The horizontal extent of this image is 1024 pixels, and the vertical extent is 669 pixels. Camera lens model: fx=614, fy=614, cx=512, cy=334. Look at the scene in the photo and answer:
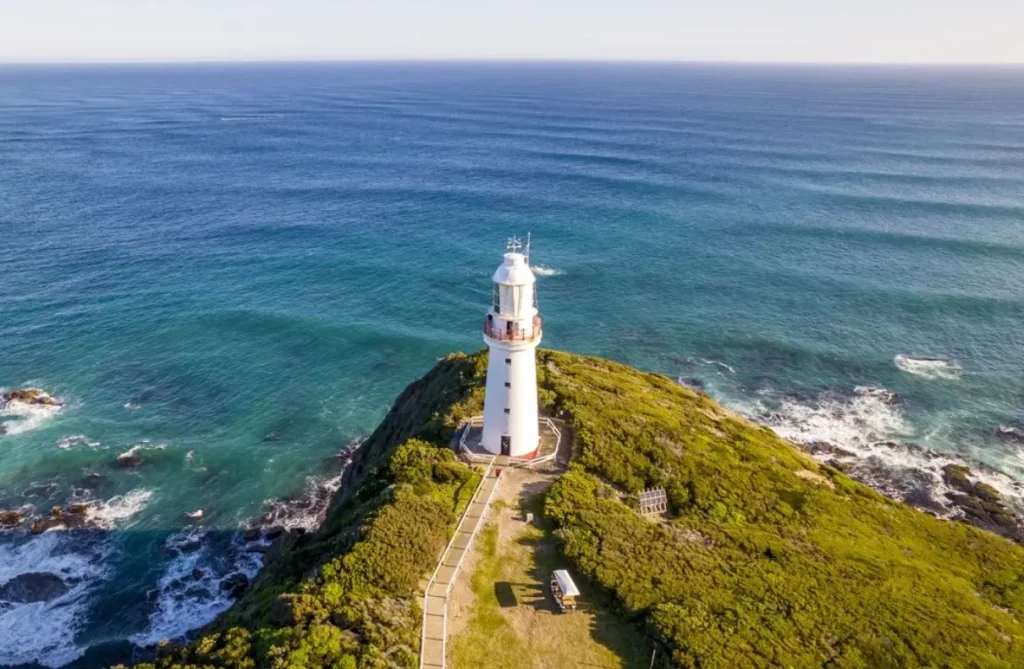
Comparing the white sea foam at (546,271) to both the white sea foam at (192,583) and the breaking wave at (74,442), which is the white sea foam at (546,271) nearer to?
the white sea foam at (192,583)

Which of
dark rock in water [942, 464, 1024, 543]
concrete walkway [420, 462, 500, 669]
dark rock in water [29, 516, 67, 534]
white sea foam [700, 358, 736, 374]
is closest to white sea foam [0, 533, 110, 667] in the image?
dark rock in water [29, 516, 67, 534]

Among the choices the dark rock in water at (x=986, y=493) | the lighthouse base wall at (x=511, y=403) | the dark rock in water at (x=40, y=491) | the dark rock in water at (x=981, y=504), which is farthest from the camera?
the dark rock in water at (x=40, y=491)

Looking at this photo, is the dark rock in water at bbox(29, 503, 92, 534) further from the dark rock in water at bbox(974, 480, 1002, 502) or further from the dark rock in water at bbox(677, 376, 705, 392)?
the dark rock in water at bbox(974, 480, 1002, 502)

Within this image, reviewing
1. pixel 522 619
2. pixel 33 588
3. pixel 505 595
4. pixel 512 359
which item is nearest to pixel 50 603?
pixel 33 588

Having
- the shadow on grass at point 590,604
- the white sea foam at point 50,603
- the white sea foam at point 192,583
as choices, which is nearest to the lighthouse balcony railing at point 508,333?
the shadow on grass at point 590,604

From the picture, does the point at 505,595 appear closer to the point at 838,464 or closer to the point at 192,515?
the point at 192,515

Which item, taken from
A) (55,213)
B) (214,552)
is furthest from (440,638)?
(55,213)
